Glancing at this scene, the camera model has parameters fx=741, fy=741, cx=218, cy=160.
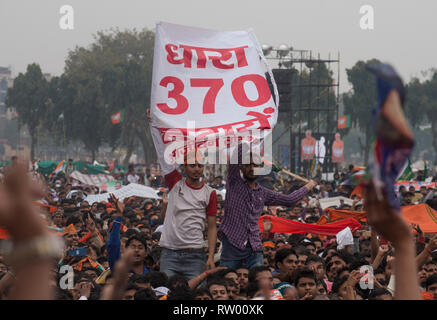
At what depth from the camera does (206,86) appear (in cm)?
696

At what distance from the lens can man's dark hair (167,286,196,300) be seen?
4711mm

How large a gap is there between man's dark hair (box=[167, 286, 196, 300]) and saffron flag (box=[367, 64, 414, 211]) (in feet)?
9.30

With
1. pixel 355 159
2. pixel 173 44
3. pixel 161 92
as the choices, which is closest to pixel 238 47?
pixel 173 44

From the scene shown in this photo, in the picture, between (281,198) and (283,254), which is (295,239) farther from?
(281,198)

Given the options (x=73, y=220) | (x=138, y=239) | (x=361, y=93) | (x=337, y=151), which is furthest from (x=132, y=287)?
(x=361, y=93)

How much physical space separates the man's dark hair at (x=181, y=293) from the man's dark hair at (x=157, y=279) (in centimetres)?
33

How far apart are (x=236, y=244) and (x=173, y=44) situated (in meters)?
2.21

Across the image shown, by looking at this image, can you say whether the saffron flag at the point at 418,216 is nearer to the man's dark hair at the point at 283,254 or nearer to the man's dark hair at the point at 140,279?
the man's dark hair at the point at 283,254

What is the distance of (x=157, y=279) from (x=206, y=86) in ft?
6.98

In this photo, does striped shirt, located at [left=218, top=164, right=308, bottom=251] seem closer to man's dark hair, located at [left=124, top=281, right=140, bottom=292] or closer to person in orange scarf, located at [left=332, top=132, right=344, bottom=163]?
man's dark hair, located at [left=124, top=281, right=140, bottom=292]

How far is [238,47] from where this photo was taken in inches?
288

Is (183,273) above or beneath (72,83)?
beneath

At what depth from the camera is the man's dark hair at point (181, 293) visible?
4.71 metres
